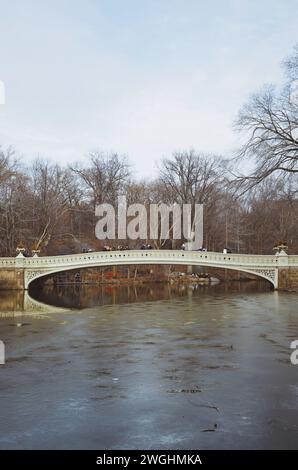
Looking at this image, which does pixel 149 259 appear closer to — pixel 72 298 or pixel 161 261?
pixel 161 261

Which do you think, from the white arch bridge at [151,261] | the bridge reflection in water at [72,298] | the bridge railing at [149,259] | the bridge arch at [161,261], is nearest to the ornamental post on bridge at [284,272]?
the white arch bridge at [151,261]

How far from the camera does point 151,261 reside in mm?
31719

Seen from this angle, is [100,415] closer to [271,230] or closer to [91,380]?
[91,380]

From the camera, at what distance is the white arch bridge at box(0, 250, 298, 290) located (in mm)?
30172

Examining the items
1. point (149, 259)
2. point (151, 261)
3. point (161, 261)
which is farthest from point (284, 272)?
point (149, 259)

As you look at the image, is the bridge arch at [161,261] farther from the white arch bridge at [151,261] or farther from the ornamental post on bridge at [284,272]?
the ornamental post on bridge at [284,272]

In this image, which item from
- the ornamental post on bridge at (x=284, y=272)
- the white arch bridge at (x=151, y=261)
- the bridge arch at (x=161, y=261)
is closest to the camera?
the ornamental post on bridge at (x=284, y=272)

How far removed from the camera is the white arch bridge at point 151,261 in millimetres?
30172

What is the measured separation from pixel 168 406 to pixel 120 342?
510 cm
